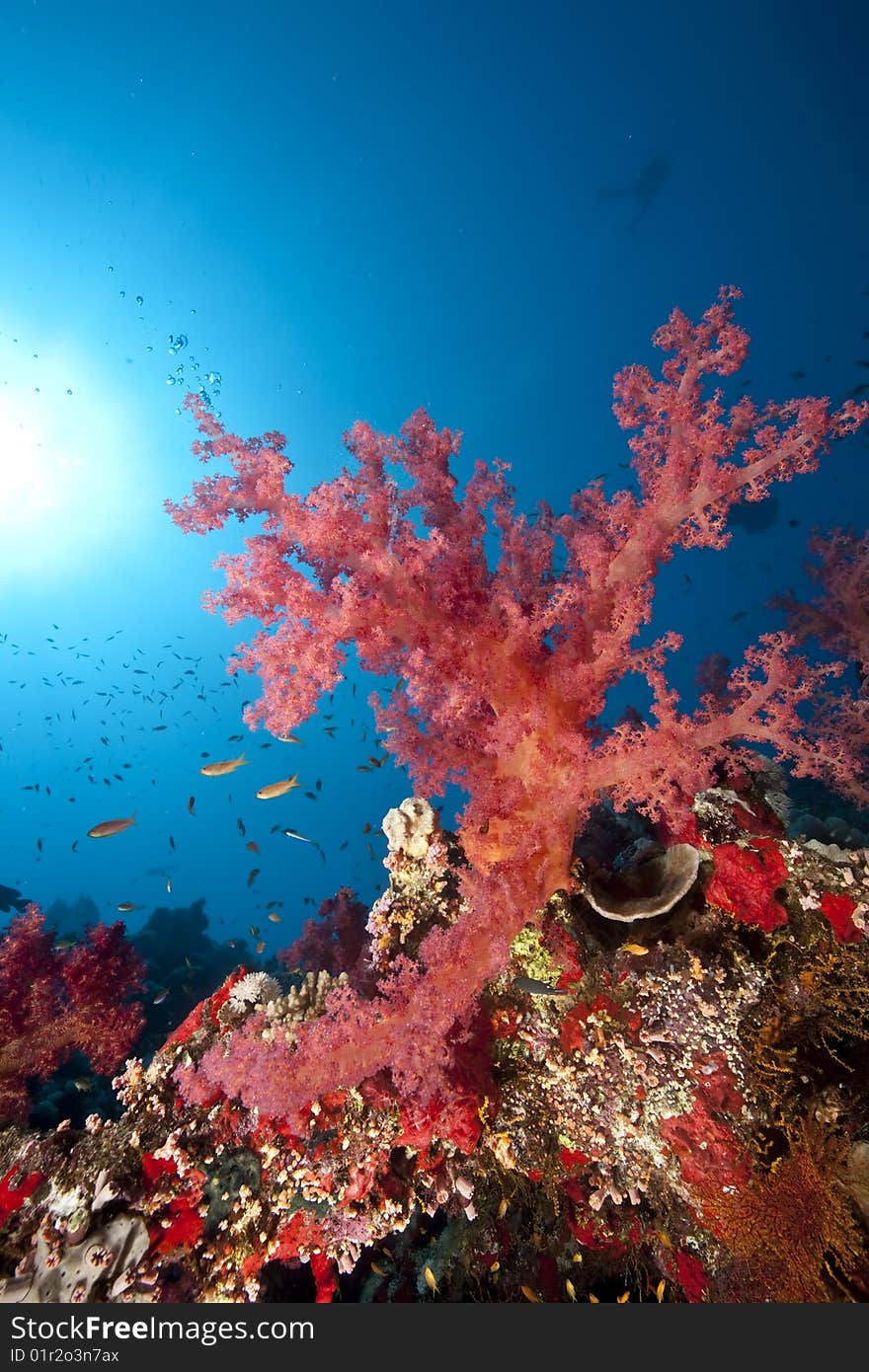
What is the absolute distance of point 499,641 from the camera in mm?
4133

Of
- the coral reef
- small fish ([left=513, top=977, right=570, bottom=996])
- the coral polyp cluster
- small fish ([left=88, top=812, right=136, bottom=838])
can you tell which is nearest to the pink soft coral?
the coral reef

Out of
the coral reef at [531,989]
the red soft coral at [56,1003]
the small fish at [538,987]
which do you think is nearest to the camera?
the coral reef at [531,989]

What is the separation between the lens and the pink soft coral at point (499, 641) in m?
3.85

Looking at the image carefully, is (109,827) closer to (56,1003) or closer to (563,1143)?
(56,1003)

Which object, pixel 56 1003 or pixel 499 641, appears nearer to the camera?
pixel 499 641

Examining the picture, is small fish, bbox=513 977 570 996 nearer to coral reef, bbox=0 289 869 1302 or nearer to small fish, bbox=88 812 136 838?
coral reef, bbox=0 289 869 1302

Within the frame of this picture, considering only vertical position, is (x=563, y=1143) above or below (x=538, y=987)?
below

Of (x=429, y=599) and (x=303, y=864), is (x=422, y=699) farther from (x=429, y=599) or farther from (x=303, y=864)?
(x=303, y=864)

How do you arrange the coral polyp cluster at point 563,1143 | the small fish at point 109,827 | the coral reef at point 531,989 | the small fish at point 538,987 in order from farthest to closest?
the small fish at point 109,827 < the small fish at point 538,987 < the coral reef at point 531,989 < the coral polyp cluster at point 563,1143

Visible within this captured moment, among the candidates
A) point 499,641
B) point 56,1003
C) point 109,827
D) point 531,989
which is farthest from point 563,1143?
point 109,827

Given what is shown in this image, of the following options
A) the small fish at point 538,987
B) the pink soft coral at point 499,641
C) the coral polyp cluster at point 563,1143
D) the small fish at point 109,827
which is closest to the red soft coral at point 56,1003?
the small fish at point 109,827

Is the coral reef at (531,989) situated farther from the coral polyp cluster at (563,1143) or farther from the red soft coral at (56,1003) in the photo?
the red soft coral at (56,1003)

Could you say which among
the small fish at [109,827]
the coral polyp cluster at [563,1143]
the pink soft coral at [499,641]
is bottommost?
the coral polyp cluster at [563,1143]

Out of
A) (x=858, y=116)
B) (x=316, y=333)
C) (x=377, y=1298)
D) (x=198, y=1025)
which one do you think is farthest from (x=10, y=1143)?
(x=858, y=116)
